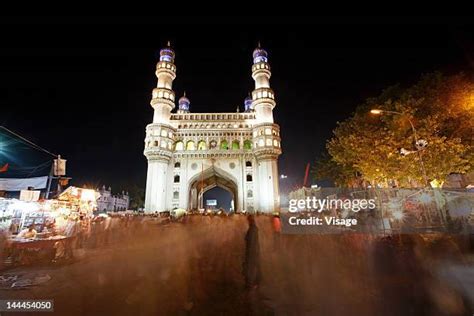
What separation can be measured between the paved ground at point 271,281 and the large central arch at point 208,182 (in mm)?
30739

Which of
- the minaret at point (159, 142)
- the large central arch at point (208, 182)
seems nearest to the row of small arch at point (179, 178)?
the large central arch at point (208, 182)

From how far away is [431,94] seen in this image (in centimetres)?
1616

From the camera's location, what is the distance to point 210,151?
1629 inches

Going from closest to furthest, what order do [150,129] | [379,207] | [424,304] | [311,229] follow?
[424,304], [311,229], [379,207], [150,129]

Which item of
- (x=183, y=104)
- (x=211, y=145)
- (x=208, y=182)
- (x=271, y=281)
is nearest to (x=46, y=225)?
(x=271, y=281)

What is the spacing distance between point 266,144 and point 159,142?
61.1 feet

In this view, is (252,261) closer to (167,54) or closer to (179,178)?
(179,178)

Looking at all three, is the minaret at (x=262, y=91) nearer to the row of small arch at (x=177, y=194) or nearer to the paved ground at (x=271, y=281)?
the row of small arch at (x=177, y=194)

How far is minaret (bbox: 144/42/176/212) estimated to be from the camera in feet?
125

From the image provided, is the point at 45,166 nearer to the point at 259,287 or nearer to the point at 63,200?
the point at 63,200

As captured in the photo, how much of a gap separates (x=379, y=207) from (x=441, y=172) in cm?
486

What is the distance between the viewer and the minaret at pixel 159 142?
3812 cm

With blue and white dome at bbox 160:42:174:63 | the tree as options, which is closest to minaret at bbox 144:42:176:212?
blue and white dome at bbox 160:42:174:63

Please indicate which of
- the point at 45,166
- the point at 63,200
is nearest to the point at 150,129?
the point at 45,166
